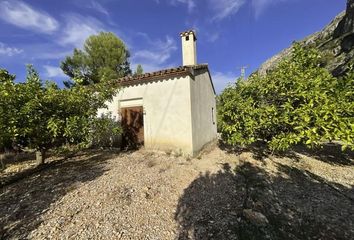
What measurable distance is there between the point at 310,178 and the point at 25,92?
9.77 m

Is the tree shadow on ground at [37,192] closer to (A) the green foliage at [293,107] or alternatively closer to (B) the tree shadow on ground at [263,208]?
(B) the tree shadow on ground at [263,208]

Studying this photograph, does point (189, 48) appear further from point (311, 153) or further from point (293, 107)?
point (311, 153)

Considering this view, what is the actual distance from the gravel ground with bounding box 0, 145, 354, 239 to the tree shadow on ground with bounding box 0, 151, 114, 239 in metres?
0.02

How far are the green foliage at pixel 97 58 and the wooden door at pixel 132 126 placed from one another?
40.4ft

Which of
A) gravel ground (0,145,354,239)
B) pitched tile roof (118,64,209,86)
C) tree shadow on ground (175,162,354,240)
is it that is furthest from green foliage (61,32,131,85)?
tree shadow on ground (175,162,354,240)

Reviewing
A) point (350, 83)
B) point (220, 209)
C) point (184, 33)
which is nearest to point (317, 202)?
point (220, 209)

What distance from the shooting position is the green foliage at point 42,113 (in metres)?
5.39

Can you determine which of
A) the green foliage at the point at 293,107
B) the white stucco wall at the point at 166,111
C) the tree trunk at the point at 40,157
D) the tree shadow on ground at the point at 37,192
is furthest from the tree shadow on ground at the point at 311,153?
the tree trunk at the point at 40,157

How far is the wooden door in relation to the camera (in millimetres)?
10578

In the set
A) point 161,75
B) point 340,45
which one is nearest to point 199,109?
point 161,75

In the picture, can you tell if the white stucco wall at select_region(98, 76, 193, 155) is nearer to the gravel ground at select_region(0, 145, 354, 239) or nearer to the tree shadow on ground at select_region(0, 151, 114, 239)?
the gravel ground at select_region(0, 145, 354, 239)

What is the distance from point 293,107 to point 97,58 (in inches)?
795

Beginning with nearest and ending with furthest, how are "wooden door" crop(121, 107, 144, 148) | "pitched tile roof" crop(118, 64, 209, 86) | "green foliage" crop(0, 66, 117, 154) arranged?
"green foliage" crop(0, 66, 117, 154) → "pitched tile roof" crop(118, 64, 209, 86) → "wooden door" crop(121, 107, 144, 148)

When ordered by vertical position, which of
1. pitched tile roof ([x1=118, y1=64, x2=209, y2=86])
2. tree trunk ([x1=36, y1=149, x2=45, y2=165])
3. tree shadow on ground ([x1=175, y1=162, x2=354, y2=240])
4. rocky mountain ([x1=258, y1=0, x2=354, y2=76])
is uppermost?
rocky mountain ([x1=258, y1=0, x2=354, y2=76])
